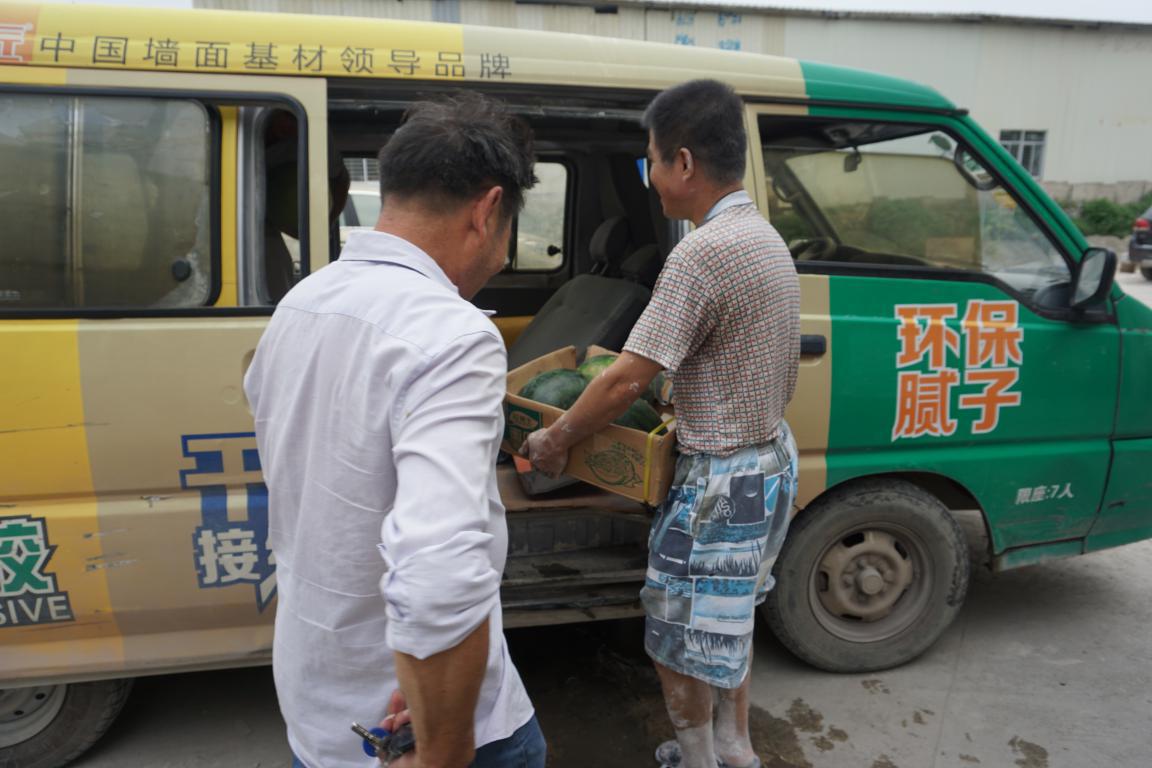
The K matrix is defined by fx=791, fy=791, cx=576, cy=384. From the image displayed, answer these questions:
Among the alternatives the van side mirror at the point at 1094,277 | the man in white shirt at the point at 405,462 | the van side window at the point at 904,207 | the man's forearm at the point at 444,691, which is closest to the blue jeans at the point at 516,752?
the man in white shirt at the point at 405,462

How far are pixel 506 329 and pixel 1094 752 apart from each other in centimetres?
304

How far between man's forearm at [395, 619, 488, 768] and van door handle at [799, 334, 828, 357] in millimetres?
1857

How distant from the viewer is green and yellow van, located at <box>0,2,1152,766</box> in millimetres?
2092

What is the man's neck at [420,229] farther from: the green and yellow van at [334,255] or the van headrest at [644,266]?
the van headrest at [644,266]

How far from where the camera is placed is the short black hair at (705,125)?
198 centimetres

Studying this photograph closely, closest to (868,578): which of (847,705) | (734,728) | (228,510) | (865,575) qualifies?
(865,575)

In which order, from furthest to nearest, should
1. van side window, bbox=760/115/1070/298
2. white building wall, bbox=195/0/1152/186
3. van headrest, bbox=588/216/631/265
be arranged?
white building wall, bbox=195/0/1152/186, van headrest, bbox=588/216/631/265, van side window, bbox=760/115/1070/298

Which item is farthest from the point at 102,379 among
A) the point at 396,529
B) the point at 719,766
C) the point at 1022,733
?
the point at 1022,733

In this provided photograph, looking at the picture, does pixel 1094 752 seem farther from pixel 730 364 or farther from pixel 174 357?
pixel 174 357

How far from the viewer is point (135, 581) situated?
2.19 metres

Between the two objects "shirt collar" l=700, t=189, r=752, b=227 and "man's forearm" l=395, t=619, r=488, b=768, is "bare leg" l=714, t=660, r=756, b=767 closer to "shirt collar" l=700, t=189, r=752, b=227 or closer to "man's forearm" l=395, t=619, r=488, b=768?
"shirt collar" l=700, t=189, r=752, b=227

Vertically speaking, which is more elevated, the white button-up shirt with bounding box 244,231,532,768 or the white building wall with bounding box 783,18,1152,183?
the white building wall with bounding box 783,18,1152,183

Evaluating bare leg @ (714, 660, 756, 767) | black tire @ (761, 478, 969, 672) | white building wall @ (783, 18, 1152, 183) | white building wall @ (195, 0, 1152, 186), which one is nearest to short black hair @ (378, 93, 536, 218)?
bare leg @ (714, 660, 756, 767)

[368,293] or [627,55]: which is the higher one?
[627,55]
